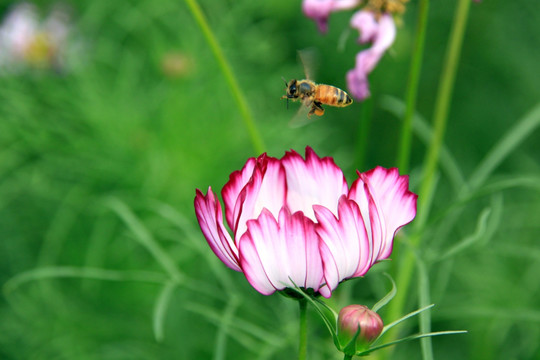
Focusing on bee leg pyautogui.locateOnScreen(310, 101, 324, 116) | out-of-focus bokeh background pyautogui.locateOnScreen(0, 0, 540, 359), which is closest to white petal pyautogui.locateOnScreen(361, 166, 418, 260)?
bee leg pyautogui.locateOnScreen(310, 101, 324, 116)

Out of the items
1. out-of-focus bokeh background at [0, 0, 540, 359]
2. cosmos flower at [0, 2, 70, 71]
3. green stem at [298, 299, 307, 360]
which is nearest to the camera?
green stem at [298, 299, 307, 360]

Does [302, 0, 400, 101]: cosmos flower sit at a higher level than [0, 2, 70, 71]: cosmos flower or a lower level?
lower

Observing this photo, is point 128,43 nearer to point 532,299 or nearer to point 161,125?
point 161,125

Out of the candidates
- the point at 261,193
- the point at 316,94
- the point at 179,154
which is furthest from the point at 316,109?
the point at 179,154

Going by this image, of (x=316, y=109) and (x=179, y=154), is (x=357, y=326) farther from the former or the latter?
(x=179, y=154)

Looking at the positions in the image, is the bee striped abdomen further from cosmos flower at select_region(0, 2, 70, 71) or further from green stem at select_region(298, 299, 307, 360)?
cosmos flower at select_region(0, 2, 70, 71)

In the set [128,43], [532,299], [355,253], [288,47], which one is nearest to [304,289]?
[355,253]
